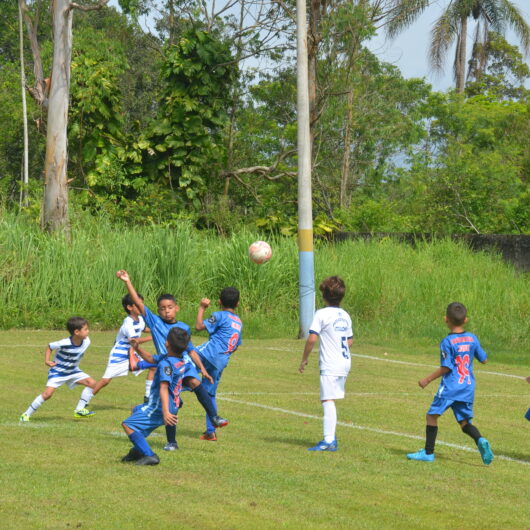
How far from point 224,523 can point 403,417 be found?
5920mm

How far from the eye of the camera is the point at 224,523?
246 inches

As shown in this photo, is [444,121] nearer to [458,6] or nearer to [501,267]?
[458,6]

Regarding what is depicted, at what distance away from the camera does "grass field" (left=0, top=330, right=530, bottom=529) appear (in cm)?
651

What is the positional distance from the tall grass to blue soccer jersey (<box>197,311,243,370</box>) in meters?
12.4

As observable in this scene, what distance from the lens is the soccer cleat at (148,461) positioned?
314 inches

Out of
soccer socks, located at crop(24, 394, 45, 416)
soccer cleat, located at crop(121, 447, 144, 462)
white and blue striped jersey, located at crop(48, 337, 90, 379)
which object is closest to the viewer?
soccer cleat, located at crop(121, 447, 144, 462)

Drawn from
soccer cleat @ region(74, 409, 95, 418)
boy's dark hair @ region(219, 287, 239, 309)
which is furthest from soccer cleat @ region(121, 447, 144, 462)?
soccer cleat @ region(74, 409, 95, 418)

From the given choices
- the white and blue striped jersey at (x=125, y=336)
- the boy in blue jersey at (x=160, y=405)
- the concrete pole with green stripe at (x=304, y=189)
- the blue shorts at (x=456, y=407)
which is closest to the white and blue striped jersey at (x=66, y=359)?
the white and blue striped jersey at (x=125, y=336)

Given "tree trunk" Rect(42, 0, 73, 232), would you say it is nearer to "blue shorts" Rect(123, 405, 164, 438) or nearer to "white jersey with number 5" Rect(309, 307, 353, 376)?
"white jersey with number 5" Rect(309, 307, 353, 376)

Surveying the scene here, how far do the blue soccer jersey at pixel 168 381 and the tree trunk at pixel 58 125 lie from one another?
18.8 m

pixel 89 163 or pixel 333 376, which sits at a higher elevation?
pixel 89 163

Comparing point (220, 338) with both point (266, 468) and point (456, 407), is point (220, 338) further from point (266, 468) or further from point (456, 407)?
point (456, 407)

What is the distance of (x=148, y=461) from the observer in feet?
26.2

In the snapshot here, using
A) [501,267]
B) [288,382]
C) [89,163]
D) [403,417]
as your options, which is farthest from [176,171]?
[403,417]
